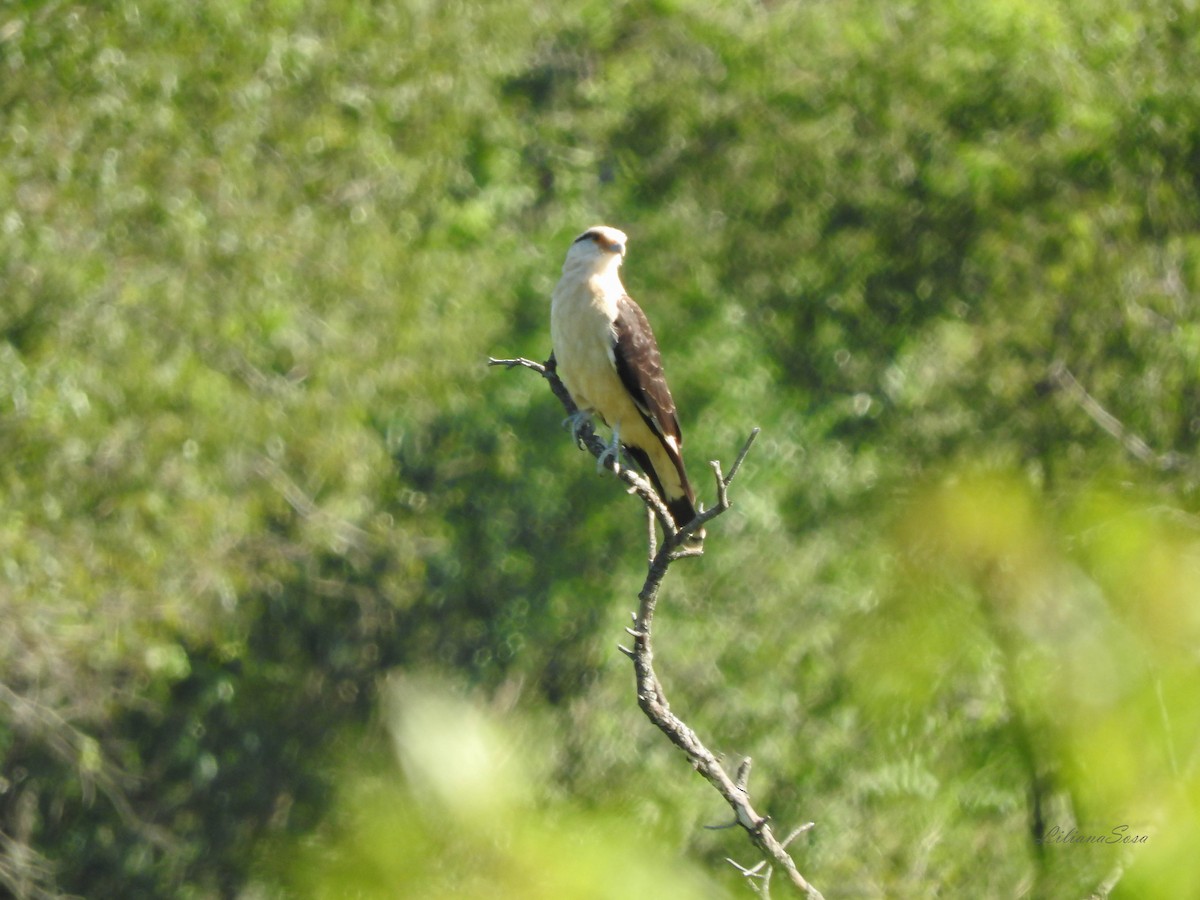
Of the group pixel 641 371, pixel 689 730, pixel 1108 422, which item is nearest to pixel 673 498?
pixel 641 371

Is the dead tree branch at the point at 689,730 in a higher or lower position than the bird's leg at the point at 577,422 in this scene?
higher

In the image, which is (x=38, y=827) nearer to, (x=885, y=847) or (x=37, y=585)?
(x=37, y=585)

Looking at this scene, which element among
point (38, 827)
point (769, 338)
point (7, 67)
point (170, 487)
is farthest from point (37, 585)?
point (769, 338)

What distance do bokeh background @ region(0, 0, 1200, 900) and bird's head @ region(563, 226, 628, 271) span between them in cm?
161

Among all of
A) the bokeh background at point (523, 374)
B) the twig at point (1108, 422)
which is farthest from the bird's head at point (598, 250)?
the twig at point (1108, 422)

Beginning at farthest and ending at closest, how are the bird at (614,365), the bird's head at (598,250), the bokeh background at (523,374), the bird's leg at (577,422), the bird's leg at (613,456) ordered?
1. the bokeh background at (523,374)
2. the bird's head at (598,250)
3. the bird at (614,365)
4. the bird's leg at (577,422)
5. the bird's leg at (613,456)

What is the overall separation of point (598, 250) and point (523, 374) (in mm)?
5986

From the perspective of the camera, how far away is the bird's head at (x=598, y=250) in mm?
6809

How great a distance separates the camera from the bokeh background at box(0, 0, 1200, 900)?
9516 millimetres

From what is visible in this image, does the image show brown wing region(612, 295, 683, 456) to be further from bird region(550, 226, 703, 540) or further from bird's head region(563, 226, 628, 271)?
bird's head region(563, 226, 628, 271)

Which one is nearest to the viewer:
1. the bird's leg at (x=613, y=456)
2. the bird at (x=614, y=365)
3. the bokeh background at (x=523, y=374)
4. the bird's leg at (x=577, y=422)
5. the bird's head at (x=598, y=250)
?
the bird's leg at (x=613, y=456)

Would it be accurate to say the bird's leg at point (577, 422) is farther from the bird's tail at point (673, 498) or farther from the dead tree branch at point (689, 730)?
the dead tree branch at point (689, 730)

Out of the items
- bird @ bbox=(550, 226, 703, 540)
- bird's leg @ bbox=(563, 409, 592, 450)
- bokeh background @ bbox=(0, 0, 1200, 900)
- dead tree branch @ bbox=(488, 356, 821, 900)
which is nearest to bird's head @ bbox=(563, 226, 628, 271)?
bird @ bbox=(550, 226, 703, 540)

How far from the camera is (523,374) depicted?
42.0 feet
